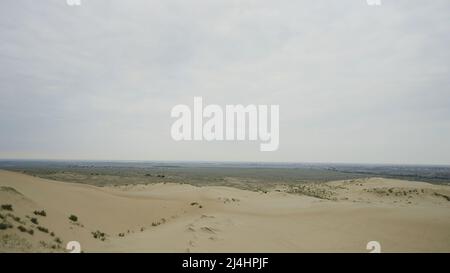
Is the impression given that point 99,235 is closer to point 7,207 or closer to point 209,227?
point 7,207

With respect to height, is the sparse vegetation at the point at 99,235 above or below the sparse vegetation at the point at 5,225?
below

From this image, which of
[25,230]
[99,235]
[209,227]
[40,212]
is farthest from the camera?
[209,227]

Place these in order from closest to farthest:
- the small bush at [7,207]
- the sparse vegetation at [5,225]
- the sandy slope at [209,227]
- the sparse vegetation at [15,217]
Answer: the sparse vegetation at [5,225]
the sparse vegetation at [15,217]
the sandy slope at [209,227]
the small bush at [7,207]

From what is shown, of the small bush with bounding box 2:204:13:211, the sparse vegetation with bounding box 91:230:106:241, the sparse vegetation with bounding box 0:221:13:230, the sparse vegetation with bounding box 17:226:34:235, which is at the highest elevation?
the small bush with bounding box 2:204:13:211

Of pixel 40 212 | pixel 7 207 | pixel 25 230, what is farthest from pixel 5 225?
pixel 40 212

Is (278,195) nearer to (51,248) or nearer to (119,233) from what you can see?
(119,233)

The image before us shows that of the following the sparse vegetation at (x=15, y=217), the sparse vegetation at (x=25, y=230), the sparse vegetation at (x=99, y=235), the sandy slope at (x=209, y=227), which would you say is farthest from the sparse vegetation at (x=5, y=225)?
the sparse vegetation at (x=99, y=235)

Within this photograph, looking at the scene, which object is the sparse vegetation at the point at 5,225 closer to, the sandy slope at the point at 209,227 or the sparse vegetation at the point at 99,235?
the sandy slope at the point at 209,227

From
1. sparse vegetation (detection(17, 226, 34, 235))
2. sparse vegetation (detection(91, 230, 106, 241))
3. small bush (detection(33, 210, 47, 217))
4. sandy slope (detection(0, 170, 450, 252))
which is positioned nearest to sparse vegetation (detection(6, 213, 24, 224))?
sandy slope (detection(0, 170, 450, 252))

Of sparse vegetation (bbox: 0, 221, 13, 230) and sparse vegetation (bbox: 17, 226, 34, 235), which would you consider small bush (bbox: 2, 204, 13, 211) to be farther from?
sparse vegetation (bbox: 17, 226, 34, 235)

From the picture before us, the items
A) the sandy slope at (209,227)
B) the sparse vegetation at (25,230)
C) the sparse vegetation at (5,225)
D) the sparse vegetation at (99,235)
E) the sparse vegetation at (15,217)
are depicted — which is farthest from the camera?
the sparse vegetation at (99,235)

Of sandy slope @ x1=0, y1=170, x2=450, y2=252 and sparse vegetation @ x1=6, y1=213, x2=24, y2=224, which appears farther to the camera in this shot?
sandy slope @ x1=0, y1=170, x2=450, y2=252
